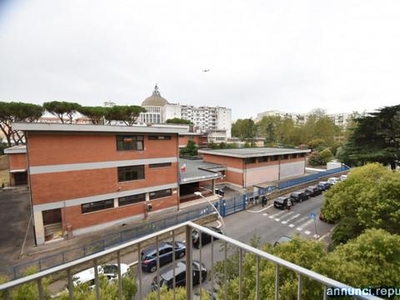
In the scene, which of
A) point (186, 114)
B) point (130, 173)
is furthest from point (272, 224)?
point (186, 114)

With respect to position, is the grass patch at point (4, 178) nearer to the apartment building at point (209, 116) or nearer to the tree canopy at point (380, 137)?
the tree canopy at point (380, 137)

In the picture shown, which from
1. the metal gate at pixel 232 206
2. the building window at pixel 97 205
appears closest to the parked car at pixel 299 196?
the metal gate at pixel 232 206

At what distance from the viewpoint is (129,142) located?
12930mm

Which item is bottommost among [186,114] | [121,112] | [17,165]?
[17,165]

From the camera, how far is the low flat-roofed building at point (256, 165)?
20.5 metres

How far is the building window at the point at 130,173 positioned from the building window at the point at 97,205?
4.61ft

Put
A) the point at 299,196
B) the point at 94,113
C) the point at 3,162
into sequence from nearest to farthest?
1. the point at 299,196
2. the point at 94,113
3. the point at 3,162

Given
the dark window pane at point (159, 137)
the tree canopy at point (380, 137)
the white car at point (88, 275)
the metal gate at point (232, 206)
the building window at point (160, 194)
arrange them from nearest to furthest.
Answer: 1. the white car at point (88, 275)
2. the dark window pane at point (159, 137)
3. the building window at point (160, 194)
4. the metal gate at point (232, 206)
5. the tree canopy at point (380, 137)

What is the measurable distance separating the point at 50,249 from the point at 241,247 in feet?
40.4

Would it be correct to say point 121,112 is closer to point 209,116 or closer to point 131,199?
point 131,199

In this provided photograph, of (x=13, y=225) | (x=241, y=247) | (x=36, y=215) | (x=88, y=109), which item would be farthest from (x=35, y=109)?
(x=241, y=247)

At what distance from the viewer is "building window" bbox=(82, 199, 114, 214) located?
11640 millimetres

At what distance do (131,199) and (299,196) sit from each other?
1305 cm

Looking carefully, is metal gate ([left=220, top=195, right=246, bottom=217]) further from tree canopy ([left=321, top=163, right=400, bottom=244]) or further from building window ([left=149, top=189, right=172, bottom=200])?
tree canopy ([left=321, top=163, right=400, bottom=244])
